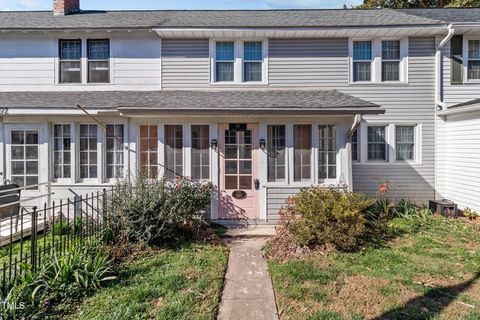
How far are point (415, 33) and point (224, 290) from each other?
30.6 feet

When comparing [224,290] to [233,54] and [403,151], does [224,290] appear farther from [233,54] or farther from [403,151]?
[403,151]

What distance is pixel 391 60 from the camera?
9094mm

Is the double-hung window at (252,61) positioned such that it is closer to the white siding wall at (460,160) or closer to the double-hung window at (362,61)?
the double-hung window at (362,61)

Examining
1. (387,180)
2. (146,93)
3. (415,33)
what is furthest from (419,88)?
(146,93)

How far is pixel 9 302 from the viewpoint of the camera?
3424 mm

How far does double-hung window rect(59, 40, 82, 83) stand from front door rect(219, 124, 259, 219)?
523 cm

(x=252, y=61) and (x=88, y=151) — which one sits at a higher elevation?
(x=252, y=61)

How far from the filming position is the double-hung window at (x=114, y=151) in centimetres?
799

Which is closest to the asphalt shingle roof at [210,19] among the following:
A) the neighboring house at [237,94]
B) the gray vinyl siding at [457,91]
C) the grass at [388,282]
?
the neighboring house at [237,94]

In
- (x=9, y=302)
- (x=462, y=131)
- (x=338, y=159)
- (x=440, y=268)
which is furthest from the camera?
(x=462, y=131)

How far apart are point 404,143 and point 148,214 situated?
8178mm

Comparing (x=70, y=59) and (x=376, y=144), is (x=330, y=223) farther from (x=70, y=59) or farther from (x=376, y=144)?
(x=70, y=59)

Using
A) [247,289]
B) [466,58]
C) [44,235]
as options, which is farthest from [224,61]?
[466,58]

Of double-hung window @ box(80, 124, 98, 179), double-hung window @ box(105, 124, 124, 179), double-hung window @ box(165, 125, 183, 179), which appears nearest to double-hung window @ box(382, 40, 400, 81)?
double-hung window @ box(165, 125, 183, 179)
